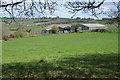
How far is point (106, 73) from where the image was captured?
6777mm

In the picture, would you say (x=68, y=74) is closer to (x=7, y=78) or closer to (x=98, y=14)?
(x=7, y=78)

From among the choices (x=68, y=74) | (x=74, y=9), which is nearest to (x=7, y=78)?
(x=68, y=74)

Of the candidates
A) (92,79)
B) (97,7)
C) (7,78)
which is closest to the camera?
(92,79)

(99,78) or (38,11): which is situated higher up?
(38,11)

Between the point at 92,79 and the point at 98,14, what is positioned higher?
the point at 98,14

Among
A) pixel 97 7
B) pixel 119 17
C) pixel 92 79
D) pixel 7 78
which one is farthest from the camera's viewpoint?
pixel 97 7

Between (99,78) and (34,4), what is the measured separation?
5.11 m

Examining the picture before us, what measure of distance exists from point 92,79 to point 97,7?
13.9ft

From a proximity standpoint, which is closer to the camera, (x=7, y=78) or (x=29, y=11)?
(x=7, y=78)

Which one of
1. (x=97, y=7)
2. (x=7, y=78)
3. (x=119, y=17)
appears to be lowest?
(x=7, y=78)

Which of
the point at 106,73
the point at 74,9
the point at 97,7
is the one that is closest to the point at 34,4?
the point at 74,9

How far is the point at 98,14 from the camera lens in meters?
9.02

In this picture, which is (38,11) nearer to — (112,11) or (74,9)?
(74,9)

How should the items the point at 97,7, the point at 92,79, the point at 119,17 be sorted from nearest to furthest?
1. the point at 92,79
2. the point at 119,17
3. the point at 97,7
